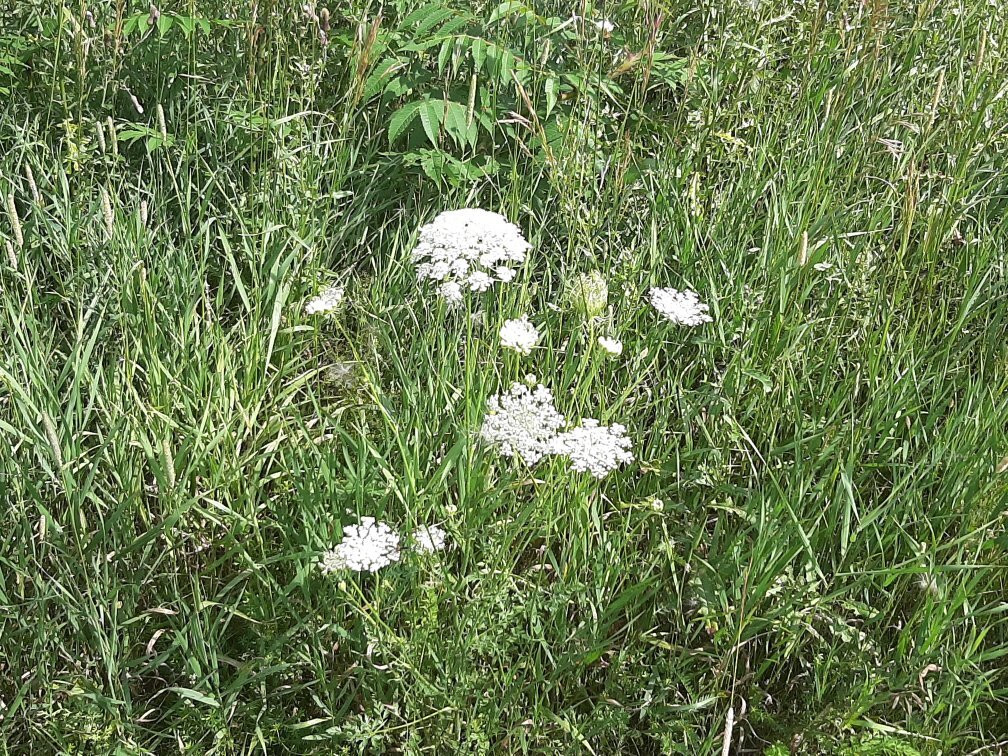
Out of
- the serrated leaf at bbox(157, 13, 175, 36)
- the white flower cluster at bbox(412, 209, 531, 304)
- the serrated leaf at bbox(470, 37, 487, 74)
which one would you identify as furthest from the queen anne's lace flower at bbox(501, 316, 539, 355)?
the serrated leaf at bbox(157, 13, 175, 36)

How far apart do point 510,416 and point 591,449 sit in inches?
5.4

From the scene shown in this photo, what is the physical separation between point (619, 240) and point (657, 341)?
421 millimetres

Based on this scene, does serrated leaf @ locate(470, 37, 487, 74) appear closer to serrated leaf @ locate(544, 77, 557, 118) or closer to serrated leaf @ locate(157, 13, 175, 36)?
serrated leaf @ locate(544, 77, 557, 118)

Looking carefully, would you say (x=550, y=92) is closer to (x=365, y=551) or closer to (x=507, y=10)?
(x=507, y=10)

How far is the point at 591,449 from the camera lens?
A: 139 cm

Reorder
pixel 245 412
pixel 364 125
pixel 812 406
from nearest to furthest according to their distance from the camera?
pixel 245 412
pixel 812 406
pixel 364 125

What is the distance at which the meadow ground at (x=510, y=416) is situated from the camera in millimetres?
1530

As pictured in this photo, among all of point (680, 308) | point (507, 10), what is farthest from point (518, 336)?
point (507, 10)

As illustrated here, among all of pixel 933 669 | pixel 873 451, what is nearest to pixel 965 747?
pixel 933 669

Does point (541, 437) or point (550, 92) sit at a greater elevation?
point (550, 92)

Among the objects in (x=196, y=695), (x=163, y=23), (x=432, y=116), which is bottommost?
(x=196, y=695)

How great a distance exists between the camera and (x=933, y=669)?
Result: 1.57m

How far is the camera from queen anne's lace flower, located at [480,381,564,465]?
4.45 ft

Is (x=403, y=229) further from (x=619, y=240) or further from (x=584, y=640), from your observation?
(x=584, y=640)
